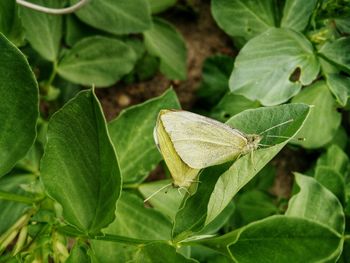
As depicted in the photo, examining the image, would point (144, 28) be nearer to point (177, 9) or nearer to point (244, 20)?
point (244, 20)

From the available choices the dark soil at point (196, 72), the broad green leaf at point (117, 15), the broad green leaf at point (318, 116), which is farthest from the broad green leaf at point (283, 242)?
the dark soil at point (196, 72)

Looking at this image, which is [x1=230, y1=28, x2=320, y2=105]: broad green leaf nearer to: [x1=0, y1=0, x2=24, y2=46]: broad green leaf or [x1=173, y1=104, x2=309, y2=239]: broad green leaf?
[x1=173, y1=104, x2=309, y2=239]: broad green leaf

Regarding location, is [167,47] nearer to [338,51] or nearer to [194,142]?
[338,51]

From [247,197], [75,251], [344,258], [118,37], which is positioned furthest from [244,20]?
[75,251]

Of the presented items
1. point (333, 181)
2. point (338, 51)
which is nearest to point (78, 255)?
point (333, 181)

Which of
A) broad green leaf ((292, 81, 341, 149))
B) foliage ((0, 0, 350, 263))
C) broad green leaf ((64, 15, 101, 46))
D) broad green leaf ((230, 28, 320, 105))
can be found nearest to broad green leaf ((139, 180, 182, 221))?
foliage ((0, 0, 350, 263))

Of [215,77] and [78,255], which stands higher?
[78,255]

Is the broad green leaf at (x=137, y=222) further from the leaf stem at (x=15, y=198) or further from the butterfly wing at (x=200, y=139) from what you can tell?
the butterfly wing at (x=200, y=139)
